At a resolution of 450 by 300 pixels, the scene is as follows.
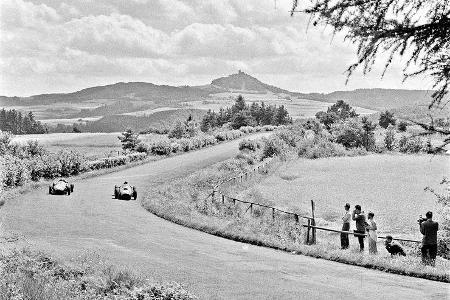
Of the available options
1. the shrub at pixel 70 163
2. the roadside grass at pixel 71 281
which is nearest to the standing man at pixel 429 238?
the roadside grass at pixel 71 281

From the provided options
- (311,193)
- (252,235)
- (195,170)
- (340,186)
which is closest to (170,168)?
(195,170)

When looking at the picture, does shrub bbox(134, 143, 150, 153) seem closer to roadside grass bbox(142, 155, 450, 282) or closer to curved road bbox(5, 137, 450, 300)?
roadside grass bbox(142, 155, 450, 282)

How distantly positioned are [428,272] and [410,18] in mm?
11340

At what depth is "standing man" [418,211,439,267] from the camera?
17312 mm

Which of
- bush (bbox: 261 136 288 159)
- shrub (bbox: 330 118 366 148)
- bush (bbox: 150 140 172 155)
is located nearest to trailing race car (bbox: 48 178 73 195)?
bush (bbox: 150 140 172 155)

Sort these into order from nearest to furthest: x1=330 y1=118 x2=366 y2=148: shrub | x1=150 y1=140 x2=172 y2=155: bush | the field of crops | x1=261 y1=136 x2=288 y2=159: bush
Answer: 1. the field of crops
2. x1=150 y1=140 x2=172 y2=155: bush
3. x1=261 y1=136 x2=288 y2=159: bush
4. x1=330 y1=118 x2=366 y2=148: shrub

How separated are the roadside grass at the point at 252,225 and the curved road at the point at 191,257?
0.62m

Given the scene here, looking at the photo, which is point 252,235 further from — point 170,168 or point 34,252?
point 170,168

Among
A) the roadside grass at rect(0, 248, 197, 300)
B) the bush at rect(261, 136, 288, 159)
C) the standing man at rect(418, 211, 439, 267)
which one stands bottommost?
the bush at rect(261, 136, 288, 159)

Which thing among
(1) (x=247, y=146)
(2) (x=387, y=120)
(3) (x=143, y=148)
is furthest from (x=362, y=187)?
(2) (x=387, y=120)

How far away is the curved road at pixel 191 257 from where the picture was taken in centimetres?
1330

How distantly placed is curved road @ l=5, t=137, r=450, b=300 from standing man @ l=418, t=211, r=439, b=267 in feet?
8.91

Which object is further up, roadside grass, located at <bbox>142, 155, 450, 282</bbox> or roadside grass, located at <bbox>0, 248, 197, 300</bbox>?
roadside grass, located at <bbox>0, 248, 197, 300</bbox>

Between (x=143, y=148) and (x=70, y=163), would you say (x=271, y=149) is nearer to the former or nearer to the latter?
(x=143, y=148)
